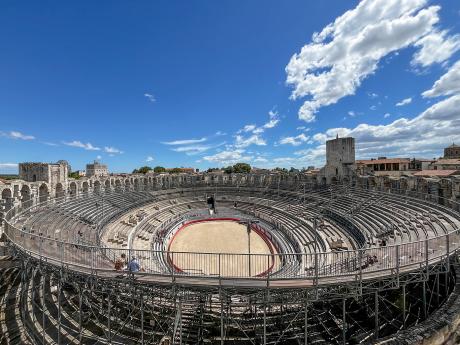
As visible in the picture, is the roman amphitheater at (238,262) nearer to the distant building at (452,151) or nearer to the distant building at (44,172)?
the distant building at (44,172)

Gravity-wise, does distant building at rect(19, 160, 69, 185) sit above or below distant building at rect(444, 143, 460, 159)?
below

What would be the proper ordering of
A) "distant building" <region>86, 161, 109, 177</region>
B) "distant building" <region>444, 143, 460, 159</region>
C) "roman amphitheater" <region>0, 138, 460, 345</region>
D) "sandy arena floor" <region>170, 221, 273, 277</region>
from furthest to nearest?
1. "distant building" <region>86, 161, 109, 177</region>
2. "distant building" <region>444, 143, 460, 159</region>
3. "sandy arena floor" <region>170, 221, 273, 277</region>
4. "roman amphitheater" <region>0, 138, 460, 345</region>

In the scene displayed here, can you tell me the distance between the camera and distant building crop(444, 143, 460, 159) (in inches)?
2607

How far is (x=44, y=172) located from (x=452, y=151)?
9076 centimetres

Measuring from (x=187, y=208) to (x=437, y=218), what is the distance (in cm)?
3181

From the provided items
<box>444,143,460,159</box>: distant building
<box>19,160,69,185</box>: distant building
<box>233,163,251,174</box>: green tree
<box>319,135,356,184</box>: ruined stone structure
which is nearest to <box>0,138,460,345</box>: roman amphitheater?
<box>319,135,356,184</box>: ruined stone structure

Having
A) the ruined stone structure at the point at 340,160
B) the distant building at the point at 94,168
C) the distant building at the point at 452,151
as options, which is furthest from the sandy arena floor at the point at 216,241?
the distant building at the point at 94,168

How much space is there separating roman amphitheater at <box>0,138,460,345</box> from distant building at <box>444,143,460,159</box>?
4556 cm

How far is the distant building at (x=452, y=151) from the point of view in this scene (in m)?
66.2

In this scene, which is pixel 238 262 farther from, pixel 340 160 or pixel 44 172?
pixel 44 172

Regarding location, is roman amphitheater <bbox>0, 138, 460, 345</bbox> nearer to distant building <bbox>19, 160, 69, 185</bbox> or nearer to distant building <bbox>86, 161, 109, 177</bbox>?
distant building <bbox>19, 160, 69, 185</bbox>

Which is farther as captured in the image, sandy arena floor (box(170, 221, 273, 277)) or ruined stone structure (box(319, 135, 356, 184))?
ruined stone structure (box(319, 135, 356, 184))

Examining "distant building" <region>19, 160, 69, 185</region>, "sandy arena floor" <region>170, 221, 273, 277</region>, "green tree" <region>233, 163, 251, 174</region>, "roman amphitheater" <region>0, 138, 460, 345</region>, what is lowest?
"sandy arena floor" <region>170, 221, 273, 277</region>

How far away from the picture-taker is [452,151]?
6738 cm
